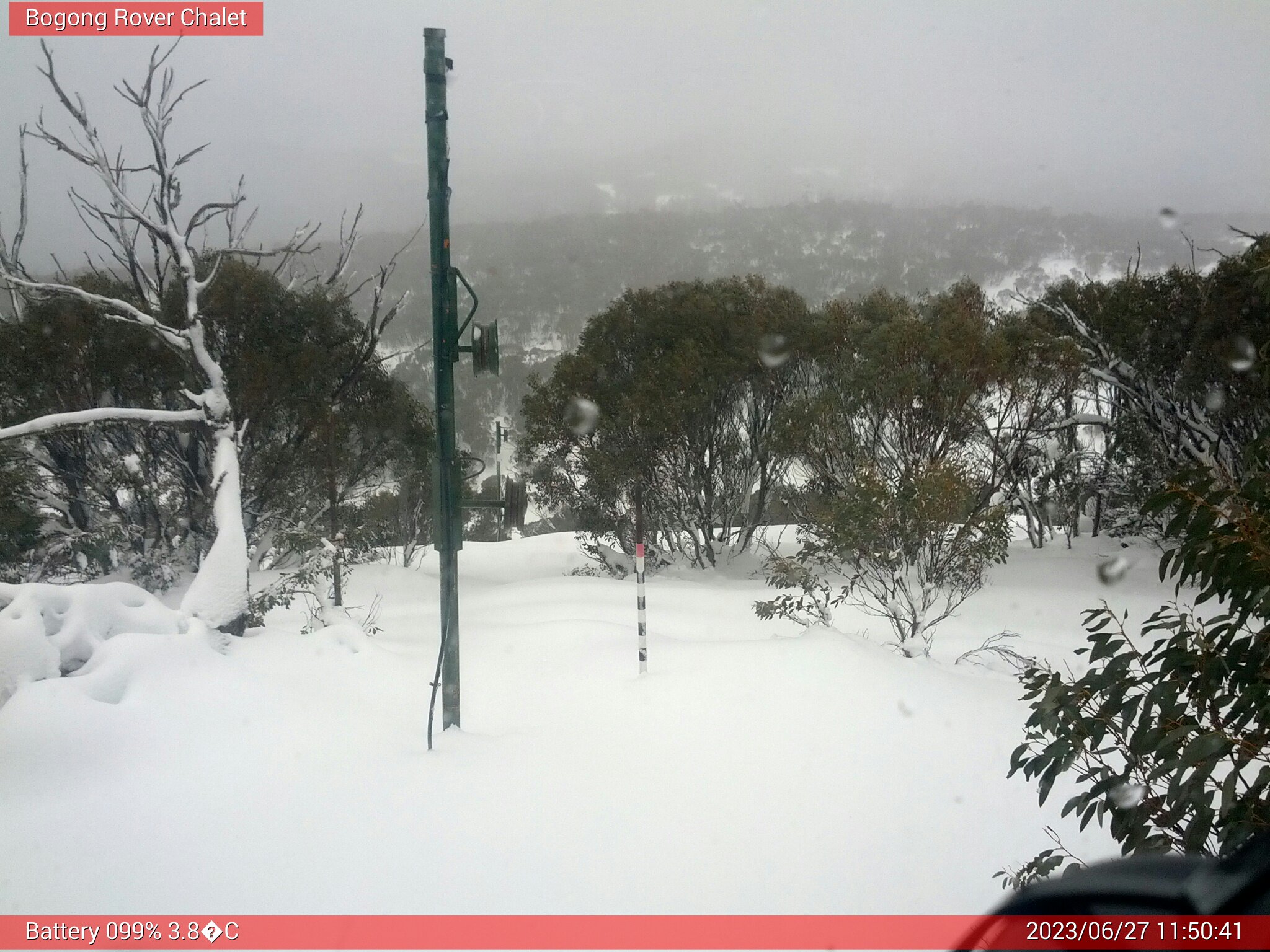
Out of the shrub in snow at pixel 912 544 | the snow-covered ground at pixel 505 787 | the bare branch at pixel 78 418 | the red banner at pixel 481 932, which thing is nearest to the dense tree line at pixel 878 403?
the shrub in snow at pixel 912 544

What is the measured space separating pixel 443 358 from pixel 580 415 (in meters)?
11.7

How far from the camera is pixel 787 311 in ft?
52.3

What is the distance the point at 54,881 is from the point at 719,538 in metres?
14.2

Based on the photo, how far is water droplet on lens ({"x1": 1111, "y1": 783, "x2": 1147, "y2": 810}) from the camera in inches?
67.7

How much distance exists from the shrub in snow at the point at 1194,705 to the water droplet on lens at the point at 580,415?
14.0 meters

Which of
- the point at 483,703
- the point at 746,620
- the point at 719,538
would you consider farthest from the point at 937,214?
the point at 483,703

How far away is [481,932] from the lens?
89.4 inches

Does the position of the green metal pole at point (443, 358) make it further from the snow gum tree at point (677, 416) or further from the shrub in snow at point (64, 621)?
the snow gum tree at point (677, 416)

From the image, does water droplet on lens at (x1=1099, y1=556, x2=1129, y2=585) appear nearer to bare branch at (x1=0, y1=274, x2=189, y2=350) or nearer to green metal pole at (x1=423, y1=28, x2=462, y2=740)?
green metal pole at (x1=423, y1=28, x2=462, y2=740)

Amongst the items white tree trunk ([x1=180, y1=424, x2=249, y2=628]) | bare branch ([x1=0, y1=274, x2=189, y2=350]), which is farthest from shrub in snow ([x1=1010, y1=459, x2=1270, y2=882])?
bare branch ([x1=0, y1=274, x2=189, y2=350])

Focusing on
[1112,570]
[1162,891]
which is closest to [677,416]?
[1112,570]

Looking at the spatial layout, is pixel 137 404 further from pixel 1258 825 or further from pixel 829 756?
pixel 1258 825

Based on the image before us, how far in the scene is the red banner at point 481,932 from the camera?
7.21ft

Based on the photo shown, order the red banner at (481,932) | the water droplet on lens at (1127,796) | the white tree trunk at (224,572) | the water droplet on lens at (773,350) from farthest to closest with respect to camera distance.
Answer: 1. the water droplet on lens at (773,350)
2. the white tree trunk at (224,572)
3. the red banner at (481,932)
4. the water droplet on lens at (1127,796)
